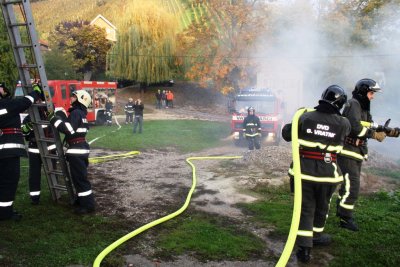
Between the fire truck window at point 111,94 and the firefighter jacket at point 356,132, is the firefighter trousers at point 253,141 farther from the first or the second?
the fire truck window at point 111,94

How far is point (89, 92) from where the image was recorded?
22078mm

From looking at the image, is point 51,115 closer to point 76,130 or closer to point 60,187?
point 76,130

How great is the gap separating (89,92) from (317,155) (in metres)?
19.5

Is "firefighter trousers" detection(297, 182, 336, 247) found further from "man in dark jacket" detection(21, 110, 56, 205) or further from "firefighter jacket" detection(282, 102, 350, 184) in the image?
"man in dark jacket" detection(21, 110, 56, 205)

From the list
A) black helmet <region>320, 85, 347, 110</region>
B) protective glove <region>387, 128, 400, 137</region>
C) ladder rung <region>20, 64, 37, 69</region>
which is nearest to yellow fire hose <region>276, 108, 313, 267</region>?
black helmet <region>320, 85, 347, 110</region>

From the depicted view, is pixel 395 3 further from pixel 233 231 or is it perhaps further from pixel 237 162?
pixel 233 231

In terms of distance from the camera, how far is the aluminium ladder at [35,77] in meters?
5.24

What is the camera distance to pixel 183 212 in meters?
6.06

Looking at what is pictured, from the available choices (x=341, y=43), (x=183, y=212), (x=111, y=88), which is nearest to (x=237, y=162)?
(x=183, y=212)

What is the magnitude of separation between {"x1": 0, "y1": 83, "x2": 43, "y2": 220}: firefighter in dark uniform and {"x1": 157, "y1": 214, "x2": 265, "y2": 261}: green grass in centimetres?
216

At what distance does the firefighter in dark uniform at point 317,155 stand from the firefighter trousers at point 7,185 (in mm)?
3829

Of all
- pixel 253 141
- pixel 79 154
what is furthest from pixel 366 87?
pixel 253 141

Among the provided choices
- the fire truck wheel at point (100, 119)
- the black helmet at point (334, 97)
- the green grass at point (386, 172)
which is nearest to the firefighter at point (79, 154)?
the black helmet at point (334, 97)

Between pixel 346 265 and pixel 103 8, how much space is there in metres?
59.3
